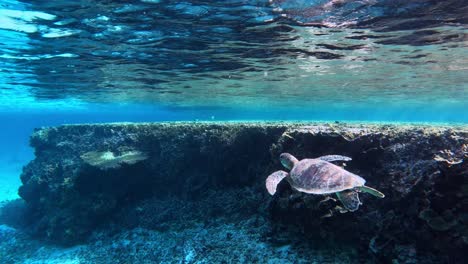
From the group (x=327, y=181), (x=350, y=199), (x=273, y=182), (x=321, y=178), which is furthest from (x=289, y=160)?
(x=350, y=199)

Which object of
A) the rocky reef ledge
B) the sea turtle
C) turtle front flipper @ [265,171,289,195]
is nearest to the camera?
the sea turtle

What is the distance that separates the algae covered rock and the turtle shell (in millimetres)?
9848

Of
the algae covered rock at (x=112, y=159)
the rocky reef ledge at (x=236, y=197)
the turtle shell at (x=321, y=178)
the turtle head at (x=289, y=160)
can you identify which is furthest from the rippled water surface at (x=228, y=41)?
the turtle shell at (x=321, y=178)

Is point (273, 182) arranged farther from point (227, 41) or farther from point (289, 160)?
point (227, 41)

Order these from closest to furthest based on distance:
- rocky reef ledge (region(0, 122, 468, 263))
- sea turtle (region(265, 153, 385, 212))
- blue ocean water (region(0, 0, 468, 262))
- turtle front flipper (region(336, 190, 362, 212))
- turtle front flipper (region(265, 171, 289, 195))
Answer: sea turtle (region(265, 153, 385, 212)), turtle front flipper (region(336, 190, 362, 212)), turtle front flipper (region(265, 171, 289, 195)), rocky reef ledge (region(0, 122, 468, 263)), blue ocean water (region(0, 0, 468, 262))

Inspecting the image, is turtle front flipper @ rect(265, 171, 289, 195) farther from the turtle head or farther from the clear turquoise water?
the clear turquoise water

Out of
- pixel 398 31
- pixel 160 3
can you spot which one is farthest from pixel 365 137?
pixel 160 3

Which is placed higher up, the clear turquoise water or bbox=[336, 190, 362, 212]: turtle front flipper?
the clear turquoise water

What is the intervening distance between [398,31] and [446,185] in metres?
8.99

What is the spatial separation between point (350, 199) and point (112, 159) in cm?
1236

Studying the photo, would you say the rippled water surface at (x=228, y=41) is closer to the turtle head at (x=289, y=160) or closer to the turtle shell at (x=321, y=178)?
the turtle head at (x=289, y=160)

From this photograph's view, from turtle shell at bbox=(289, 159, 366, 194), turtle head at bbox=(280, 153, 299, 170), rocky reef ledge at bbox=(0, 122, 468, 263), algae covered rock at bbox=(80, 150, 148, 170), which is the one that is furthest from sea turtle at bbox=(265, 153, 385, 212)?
algae covered rock at bbox=(80, 150, 148, 170)

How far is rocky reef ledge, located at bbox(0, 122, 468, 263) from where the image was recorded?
6.27 m

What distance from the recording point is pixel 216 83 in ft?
86.6
